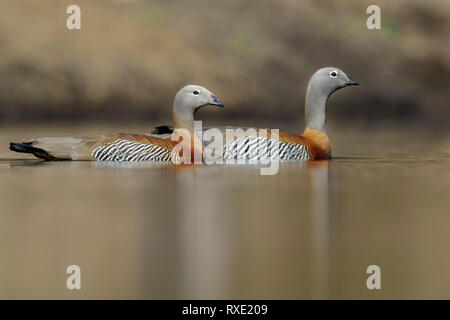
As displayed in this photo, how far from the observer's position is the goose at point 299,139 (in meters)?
12.1

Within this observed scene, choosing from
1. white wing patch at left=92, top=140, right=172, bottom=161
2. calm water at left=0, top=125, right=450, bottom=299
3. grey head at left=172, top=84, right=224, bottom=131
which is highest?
grey head at left=172, top=84, right=224, bottom=131

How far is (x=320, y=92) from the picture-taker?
12641 mm

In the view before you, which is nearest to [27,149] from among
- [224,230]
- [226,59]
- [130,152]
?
[130,152]

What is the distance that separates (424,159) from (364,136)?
4066 millimetres

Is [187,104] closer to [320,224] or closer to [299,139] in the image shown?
[299,139]

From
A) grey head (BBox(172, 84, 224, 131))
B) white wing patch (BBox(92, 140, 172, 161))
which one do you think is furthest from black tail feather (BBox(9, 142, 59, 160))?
grey head (BBox(172, 84, 224, 131))

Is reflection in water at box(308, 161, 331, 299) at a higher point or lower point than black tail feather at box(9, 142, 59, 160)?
lower

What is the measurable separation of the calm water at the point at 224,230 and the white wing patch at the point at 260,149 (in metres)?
0.40

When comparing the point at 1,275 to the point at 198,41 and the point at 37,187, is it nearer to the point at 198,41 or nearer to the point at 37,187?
the point at 37,187

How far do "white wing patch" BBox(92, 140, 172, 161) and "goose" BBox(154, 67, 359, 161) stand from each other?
1.23ft

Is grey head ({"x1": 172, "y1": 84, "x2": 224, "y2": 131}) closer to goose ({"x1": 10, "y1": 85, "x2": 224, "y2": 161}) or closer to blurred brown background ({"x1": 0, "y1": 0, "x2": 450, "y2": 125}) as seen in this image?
goose ({"x1": 10, "y1": 85, "x2": 224, "y2": 161})

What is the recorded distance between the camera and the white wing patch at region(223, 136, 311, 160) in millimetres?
12070

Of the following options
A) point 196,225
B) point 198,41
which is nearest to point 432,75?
point 198,41

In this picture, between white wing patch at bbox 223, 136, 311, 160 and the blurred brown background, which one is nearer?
white wing patch at bbox 223, 136, 311, 160
